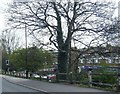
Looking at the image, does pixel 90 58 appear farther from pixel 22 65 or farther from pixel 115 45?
pixel 22 65

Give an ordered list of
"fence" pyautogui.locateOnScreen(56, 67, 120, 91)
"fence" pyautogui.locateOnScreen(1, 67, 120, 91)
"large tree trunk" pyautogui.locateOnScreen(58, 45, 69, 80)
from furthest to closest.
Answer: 1. "large tree trunk" pyautogui.locateOnScreen(58, 45, 69, 80)
2. "fence" pyautogui.locateOnScreen(1, 67, 120, 91)
3. "fence" pyautogui.locateOnScreen(56, 67, 120, 91)

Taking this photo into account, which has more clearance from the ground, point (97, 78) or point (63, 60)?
point (63, 60)

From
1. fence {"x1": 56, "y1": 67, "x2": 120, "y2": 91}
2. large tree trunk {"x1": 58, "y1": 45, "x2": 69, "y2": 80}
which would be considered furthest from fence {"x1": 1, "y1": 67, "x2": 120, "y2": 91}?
large tree trunk {"x1": 58, "y1": 45, "x2": 69, "y2": 80}

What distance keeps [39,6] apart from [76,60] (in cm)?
769

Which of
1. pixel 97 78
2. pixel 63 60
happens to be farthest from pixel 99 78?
pixel 63 60

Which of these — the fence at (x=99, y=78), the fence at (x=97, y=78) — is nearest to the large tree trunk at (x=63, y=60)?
A: the fence at (x=97, y=78)

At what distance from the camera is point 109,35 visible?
32.1 meters

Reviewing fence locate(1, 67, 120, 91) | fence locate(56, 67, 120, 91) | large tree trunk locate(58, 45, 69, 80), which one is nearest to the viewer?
fence locate(56, 67, 120, 91)

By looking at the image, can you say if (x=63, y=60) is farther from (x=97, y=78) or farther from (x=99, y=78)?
(x=99, y=78)

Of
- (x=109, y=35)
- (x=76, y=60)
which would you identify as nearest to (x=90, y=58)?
(x=76, y=60)

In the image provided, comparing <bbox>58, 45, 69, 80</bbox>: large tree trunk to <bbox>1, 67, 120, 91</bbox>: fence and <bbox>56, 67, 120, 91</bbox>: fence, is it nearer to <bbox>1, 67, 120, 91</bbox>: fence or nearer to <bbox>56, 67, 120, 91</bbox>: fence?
<bbox>1, 67, 120, 91</bbox>: fence

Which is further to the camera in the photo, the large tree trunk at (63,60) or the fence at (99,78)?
the large tree trunk at (63,60)

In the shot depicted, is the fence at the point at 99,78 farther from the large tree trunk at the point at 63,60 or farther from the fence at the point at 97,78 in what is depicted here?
the large tree trunk at the point at 63,60

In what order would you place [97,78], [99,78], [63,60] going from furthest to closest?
[63,60] < [97,78] < [99,78]
